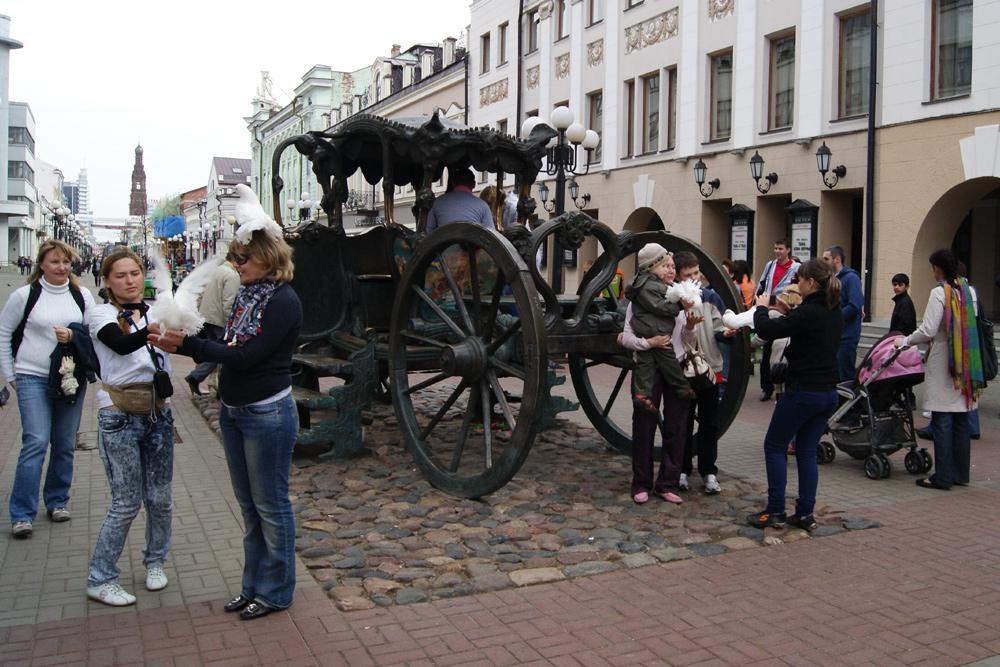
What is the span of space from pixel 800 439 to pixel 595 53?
20094mm

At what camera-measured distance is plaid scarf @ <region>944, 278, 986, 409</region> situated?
22.2 feet

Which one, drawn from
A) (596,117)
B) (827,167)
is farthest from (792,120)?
(596,117)

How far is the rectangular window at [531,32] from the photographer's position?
89.6 feet

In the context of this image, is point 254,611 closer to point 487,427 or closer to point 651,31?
point 487,427

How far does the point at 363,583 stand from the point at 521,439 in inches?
53.0

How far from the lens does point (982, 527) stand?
5727mm

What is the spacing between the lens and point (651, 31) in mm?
21812

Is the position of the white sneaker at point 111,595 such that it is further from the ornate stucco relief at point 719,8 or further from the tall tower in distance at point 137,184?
the tall tower in distance at point 137,184

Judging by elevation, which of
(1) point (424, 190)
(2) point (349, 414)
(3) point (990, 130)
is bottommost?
(2) point (349, 414)

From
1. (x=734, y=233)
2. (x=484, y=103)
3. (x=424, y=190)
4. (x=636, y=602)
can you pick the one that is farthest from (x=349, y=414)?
→ (x=484, y=103)

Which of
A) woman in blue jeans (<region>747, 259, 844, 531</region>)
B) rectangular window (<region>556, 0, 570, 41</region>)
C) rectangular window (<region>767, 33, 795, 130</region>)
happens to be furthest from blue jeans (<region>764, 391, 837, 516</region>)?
rectangular window (<region>556, 0, 570, 41</region>)

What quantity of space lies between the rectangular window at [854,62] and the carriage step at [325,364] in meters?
12.1

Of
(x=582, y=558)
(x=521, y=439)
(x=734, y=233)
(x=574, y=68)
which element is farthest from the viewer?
(x=574, y=68)

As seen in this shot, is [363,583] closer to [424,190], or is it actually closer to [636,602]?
[636,602]
